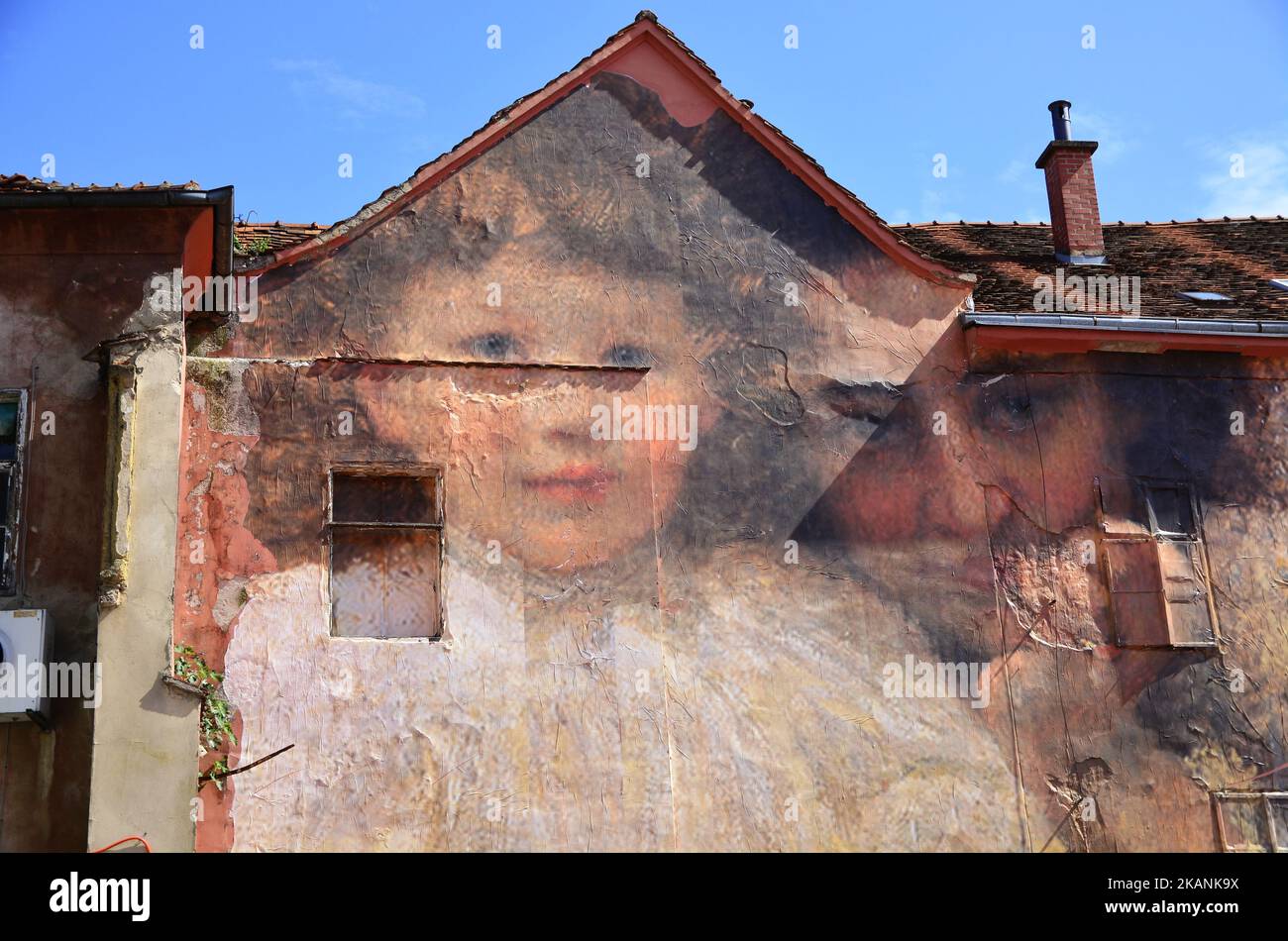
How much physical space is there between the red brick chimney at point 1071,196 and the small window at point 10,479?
388 inches

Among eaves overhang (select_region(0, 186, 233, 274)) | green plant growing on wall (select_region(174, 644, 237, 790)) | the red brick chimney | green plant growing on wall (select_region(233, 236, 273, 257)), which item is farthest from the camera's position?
the red brick chimney

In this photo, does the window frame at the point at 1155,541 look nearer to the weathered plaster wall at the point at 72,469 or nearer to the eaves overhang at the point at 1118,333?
the eaves overhang at the point at 1118,333

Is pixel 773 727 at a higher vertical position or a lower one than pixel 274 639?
lower

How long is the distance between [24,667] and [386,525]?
2.66 metres

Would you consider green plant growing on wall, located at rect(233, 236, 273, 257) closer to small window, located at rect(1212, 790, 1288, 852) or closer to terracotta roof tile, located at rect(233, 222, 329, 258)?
terracotta roof tile, located at rect(233, 222, 329, 258)

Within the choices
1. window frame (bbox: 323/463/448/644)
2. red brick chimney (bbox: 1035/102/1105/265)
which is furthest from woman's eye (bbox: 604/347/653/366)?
red brick chimney (bbox: 1035/102/1105/265)

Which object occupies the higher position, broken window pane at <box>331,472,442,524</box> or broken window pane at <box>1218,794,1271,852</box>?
broken window pane at <box>331,472,442,524</box>

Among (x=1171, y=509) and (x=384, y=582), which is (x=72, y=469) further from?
(x=1171, y=509)

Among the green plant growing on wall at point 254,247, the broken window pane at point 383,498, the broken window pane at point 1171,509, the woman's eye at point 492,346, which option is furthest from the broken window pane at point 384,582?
the broken window pane at point 1171,509

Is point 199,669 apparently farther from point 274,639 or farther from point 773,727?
point 773,727

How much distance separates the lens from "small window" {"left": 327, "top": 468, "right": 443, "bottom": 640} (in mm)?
10453

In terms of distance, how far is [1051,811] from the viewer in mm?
10984
